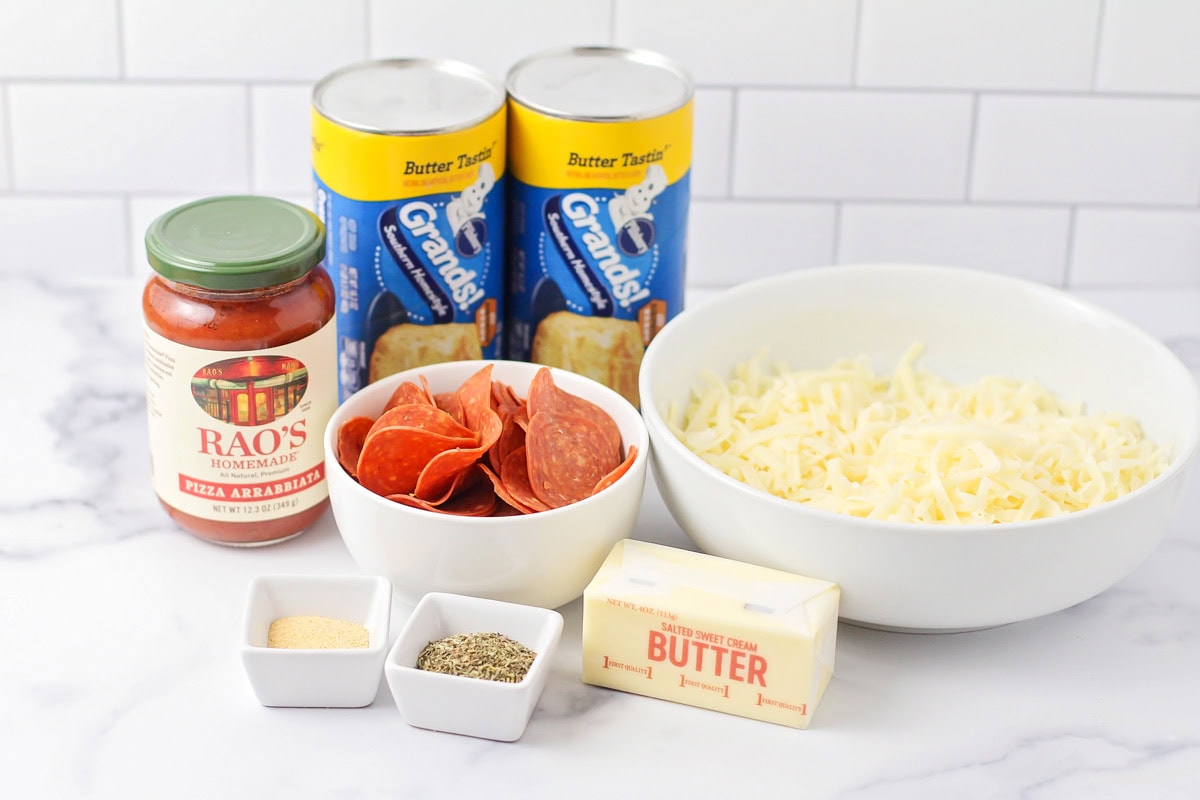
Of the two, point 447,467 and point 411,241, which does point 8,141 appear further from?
point 447,467

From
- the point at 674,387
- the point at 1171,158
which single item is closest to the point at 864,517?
the point at 674,387

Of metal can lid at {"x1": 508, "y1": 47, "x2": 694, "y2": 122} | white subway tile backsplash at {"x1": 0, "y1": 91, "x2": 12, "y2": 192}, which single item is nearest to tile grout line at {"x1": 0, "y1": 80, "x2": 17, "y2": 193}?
white subway tile backsplash at {"x1": 0, "y1": 91, "x2": 12, "y2": 192}

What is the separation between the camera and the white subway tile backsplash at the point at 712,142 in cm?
150

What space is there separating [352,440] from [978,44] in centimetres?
79

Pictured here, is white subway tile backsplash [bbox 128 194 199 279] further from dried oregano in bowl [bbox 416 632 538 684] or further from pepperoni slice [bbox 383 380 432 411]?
dried oregano in bowl [bbox 416 632 538 684]

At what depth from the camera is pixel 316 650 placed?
973 mm

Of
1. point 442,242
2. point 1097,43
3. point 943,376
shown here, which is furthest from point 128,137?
point 1097,43

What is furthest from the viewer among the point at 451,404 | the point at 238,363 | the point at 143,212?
the point at 143,212

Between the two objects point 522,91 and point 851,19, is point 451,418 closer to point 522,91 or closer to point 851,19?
point 522,91

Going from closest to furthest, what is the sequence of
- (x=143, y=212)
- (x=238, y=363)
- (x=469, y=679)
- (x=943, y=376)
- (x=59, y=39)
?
(x=469, y=679), (x=238, y=363), (x=943, y=376), (x=59, y=39), (x=143, y=212)

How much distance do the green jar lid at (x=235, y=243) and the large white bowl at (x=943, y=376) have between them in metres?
0.29

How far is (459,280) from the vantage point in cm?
123

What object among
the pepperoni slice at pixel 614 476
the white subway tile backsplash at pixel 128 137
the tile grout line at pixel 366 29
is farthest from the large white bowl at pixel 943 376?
the white subway tile backsplash at pixel 128 137

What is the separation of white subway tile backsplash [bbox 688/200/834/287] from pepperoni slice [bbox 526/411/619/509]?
0.50 meters
